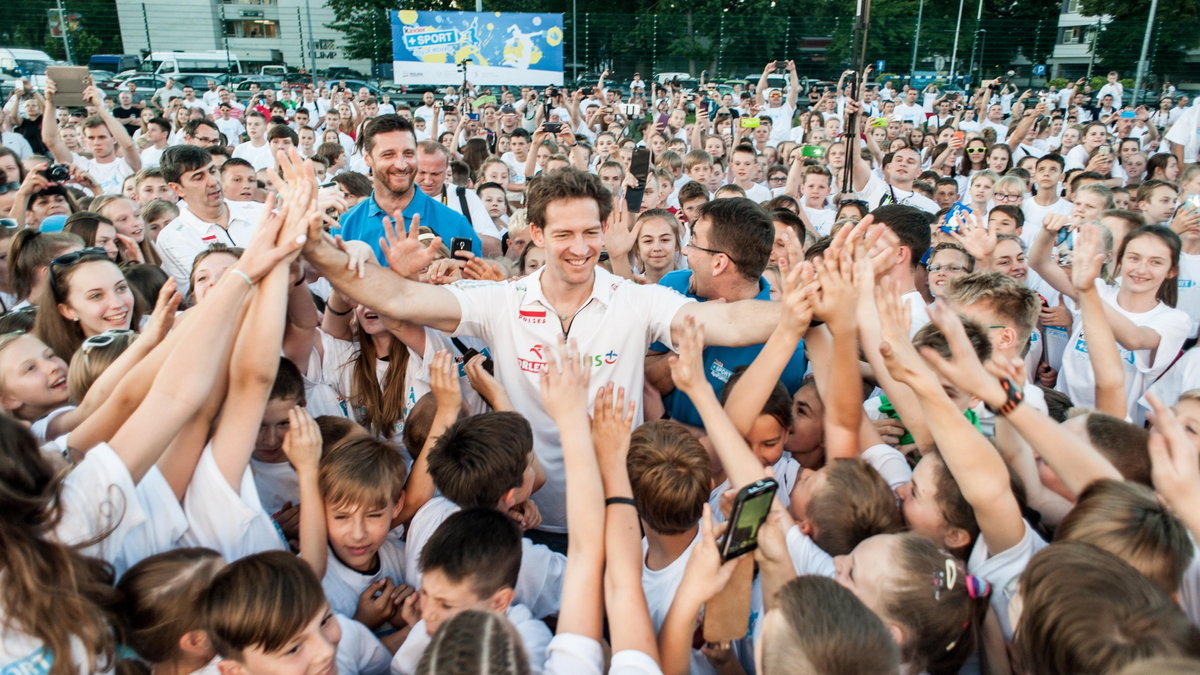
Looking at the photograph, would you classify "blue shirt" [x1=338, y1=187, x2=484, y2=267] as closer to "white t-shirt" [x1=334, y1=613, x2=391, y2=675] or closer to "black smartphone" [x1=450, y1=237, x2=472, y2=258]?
"black smartphone" [x1=450, y1=237, x2=472, y2=258]

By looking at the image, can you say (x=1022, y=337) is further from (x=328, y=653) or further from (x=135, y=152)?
(x=135, y=152)

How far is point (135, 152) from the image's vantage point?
7.88m

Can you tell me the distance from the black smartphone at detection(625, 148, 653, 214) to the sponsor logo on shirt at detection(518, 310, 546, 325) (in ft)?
6.82

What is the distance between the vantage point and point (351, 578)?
232 centimetres

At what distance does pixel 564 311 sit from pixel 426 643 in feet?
4.22

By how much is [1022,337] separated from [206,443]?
300 cm

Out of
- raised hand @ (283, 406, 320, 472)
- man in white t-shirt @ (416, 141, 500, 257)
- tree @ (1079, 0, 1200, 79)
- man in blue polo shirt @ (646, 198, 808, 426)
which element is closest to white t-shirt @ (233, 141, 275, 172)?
man in white t-shirt @ (416, 141, 500, 257)

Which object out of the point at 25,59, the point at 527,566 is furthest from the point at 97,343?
the point at 25,59

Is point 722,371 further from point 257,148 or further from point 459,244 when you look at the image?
point 257,148

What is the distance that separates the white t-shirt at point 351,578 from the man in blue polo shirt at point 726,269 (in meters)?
1.32

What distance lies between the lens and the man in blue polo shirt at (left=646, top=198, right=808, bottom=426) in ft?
10.2

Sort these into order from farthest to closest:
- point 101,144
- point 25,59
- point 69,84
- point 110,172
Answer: point 25,59 < point 69,84 < point 110,172 < point 101,144

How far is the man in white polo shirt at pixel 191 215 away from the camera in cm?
476

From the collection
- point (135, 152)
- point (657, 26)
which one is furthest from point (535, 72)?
point (135, 152)
